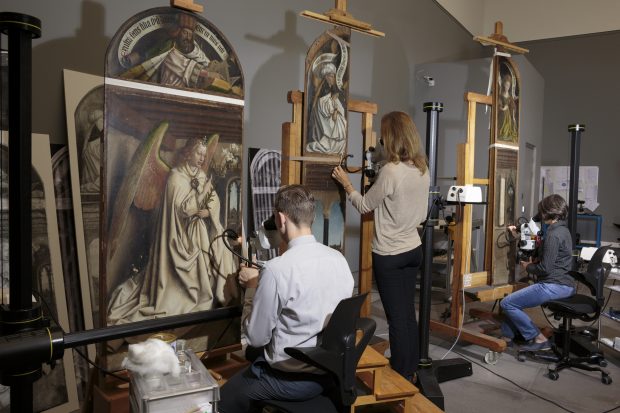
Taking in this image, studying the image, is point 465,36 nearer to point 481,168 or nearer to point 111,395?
point 481,168

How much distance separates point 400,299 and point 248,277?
967 millimetres

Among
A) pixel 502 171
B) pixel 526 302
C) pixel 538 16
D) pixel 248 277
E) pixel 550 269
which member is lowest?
pixel 526 302

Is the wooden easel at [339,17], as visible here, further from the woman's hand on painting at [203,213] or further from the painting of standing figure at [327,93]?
the woman's hand on painting at [203,213]

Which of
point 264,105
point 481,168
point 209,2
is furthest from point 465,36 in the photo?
point 209,2

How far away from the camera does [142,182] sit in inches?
85.5

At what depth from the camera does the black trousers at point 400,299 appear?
2869mm

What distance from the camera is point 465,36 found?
26.6ft

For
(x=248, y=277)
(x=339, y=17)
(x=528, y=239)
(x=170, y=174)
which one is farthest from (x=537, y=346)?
(x=170, y=174)

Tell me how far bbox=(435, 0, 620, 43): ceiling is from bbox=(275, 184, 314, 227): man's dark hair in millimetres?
6488

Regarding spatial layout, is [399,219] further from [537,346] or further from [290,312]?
[537,346]

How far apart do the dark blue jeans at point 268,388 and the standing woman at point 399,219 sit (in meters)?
1.07

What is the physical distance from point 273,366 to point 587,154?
25.7 ft

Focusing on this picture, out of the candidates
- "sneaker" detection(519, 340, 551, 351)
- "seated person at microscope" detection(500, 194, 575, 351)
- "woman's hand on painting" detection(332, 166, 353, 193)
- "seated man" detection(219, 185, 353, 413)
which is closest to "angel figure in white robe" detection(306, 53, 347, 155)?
"woman's hand on painting" detection(332, 166, 353, 193)

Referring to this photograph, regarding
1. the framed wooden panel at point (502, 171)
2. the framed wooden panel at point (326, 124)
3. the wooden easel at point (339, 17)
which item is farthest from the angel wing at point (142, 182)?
the framed wooden panel at point (502, 171)
